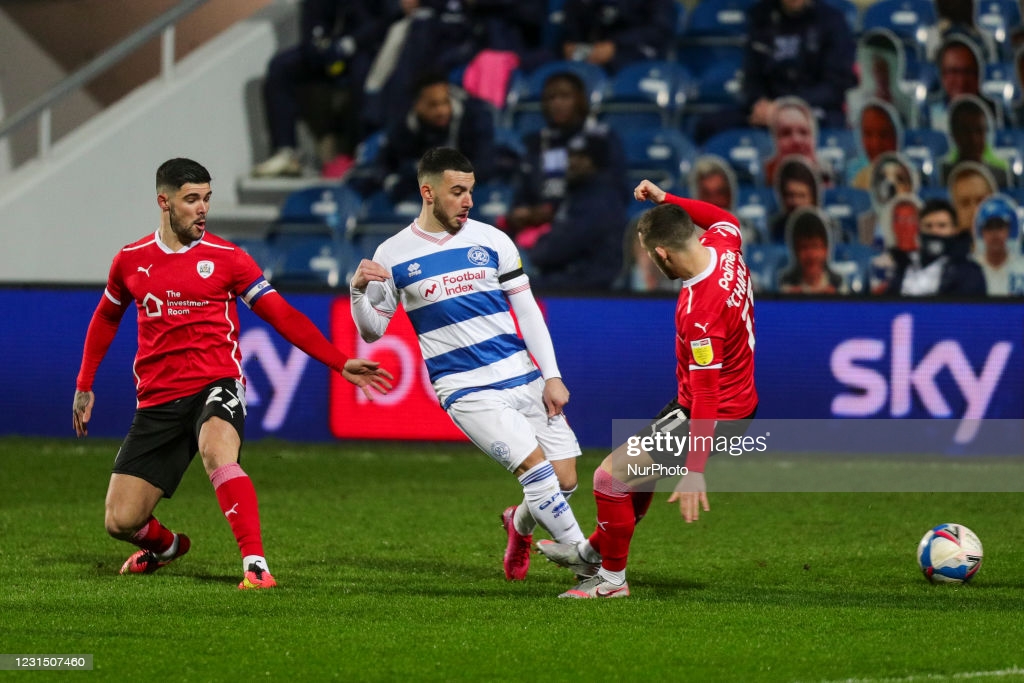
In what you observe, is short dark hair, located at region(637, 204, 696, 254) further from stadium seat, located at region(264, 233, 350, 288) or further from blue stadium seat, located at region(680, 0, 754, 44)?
blue stadium seat, located at region(680, 0, 754, 44)

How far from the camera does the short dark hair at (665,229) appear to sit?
610 centimetres

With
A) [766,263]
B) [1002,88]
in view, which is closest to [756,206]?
[766,263]

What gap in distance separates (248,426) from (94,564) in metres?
4.25

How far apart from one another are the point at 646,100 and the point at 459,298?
26.6ft

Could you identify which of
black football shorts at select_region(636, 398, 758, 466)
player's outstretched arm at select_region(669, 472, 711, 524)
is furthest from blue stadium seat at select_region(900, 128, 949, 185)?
player's outstretched arm at select_region(669, 472, 711, 524)

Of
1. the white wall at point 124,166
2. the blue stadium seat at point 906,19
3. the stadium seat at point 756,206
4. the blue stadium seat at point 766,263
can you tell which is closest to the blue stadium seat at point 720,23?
the blue stadium seat at point 906,19

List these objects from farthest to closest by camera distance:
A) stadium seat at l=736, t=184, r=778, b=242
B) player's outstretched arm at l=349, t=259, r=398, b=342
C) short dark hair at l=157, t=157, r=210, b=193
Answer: stadium seat at l=736, t=184, r=778, b=242 → short dark hair at l=157, t=157, r=210, b=193 → player's outstretched arm at l=349, t=259, r=398, b=342

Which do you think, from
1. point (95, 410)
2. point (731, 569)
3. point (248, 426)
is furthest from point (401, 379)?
point (731, 569)

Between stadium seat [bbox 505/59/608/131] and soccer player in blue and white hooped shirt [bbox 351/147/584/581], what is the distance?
772 centimetres

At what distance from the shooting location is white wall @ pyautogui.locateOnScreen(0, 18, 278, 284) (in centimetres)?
1402

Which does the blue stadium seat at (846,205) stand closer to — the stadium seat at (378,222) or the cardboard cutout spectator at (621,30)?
the cardboard cutout spectator at (621,30)

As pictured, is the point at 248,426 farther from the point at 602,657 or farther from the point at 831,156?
the point at 602,657

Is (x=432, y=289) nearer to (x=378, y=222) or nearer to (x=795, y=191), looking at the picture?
(x=795, y=191)

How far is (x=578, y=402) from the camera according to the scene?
11109mm
